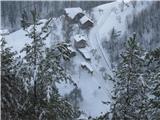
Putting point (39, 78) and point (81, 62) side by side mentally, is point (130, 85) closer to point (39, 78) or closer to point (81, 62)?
point (39, 78)

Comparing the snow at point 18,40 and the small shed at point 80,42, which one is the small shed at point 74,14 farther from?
the small shed at point 80,42

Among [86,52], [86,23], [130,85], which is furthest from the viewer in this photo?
[86,23]

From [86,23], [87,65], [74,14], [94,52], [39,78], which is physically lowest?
[87,65]

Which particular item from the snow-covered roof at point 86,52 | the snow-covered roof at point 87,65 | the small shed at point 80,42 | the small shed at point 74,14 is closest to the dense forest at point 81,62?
the small shed at point 80,42

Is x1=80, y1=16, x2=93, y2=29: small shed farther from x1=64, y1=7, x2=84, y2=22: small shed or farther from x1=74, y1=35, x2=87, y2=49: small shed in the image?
x1=74, y1=35, x2=87, y2=49: small shed

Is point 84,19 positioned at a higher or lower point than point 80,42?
higher

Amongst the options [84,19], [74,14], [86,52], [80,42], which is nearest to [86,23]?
[84,19]

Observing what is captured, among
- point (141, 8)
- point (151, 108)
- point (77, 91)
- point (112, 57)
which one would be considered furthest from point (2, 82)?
point (141, 8)

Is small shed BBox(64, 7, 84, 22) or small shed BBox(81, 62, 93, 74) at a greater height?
small shed BBox(64, 7, 84, 22)

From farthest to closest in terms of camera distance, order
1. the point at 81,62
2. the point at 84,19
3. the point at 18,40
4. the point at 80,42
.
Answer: the point at 84,19 → the point at 18,40 → the point at 80,42 → the point at 81,62

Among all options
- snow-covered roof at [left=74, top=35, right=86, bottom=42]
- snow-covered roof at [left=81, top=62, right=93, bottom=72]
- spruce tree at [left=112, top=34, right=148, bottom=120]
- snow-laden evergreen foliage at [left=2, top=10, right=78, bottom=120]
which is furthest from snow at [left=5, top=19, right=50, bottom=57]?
snow-laden evergreen foliage at [left=2, top=10, right=78, bottom=120]
